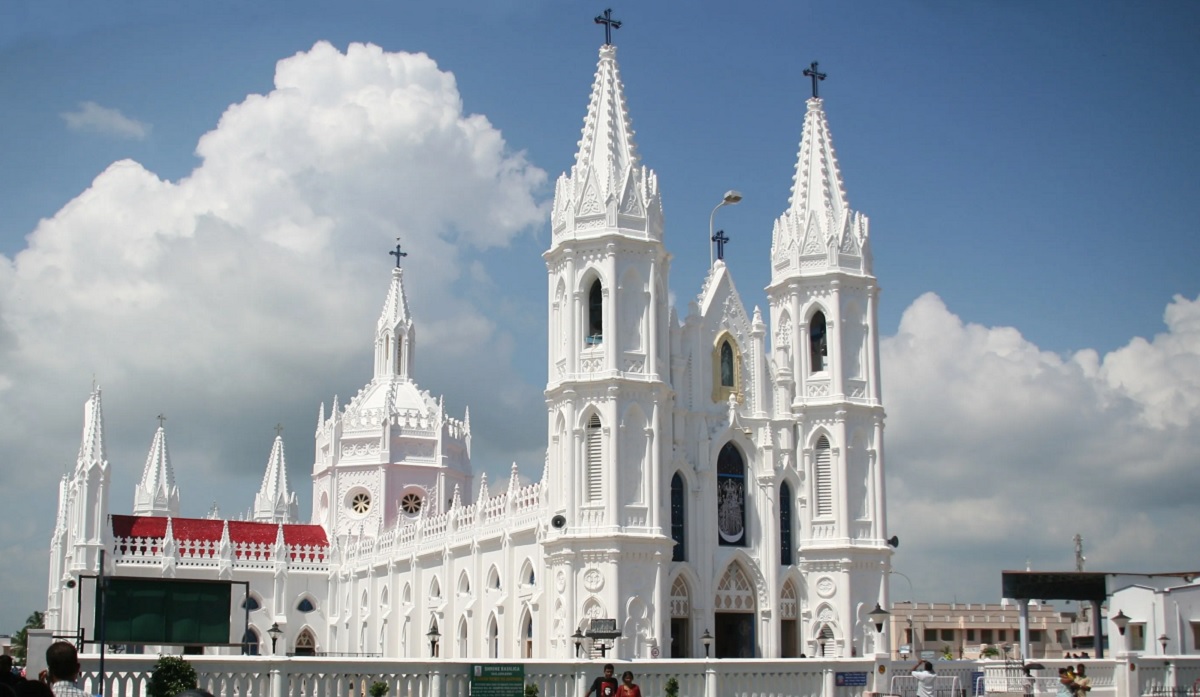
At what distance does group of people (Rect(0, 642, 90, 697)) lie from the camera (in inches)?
395

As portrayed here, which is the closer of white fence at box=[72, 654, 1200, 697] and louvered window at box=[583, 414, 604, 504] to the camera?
white fence at box=[72, 654, 1200, 697]

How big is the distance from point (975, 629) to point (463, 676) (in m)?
91.4

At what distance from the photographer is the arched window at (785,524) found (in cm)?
4884

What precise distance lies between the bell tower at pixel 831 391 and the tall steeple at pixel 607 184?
261 inches

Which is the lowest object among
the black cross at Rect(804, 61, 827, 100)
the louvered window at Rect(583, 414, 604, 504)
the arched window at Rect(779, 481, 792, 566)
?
the arched window at Rect(779, 481, 792, 566)

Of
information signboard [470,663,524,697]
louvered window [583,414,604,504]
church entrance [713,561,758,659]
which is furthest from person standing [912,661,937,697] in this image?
church entrance [713,561,758,659]

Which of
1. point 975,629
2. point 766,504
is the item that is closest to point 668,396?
point 766,504

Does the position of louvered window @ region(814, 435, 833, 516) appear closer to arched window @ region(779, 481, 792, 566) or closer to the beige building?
arched window @ region(779, 481, 792, 566)

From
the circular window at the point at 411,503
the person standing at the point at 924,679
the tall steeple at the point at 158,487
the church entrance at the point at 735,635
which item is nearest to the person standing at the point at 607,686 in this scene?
the person standing at the point at 924,679

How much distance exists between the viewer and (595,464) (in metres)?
44.5

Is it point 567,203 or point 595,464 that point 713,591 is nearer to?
point 595,464

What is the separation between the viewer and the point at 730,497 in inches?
1911

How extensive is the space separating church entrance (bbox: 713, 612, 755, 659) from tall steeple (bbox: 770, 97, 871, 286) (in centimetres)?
1215

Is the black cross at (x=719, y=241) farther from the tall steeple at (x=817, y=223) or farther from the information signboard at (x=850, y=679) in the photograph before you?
the information signboard at (x=850, y=679)
